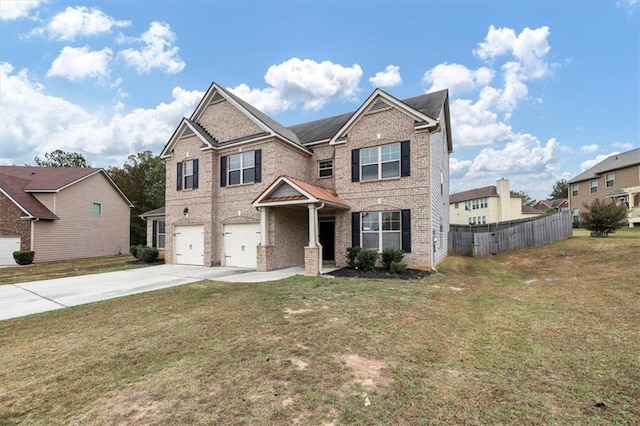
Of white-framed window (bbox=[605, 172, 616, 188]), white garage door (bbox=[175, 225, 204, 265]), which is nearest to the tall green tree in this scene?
white garage door (bbox=[175, 225, 204, 265])

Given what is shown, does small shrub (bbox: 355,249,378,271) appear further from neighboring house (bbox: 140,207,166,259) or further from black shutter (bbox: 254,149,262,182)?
neighboring house (bbox: 140,207,166,259)

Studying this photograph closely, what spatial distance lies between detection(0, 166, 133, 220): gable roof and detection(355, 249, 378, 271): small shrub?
22.5m

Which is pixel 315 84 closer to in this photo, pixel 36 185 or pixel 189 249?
pixel 189 249

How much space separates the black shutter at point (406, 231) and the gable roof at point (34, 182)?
79.3ft

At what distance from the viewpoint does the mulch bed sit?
10677 millimetres

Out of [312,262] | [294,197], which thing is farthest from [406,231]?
[294,197]

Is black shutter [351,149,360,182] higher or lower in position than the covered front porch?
higher

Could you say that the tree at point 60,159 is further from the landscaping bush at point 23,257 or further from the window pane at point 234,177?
the window pane at point 234,177

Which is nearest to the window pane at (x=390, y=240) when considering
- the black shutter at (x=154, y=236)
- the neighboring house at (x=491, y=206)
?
the black shutter at (x=154, y=236)

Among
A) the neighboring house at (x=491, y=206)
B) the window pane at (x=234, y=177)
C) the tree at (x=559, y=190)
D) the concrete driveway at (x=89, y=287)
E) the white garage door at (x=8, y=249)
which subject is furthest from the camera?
the tree at (x=559, y=190)

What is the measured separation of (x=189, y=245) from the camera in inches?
639

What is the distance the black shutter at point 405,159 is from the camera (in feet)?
41.0

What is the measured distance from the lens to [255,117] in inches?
577

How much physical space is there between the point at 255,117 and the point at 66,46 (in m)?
9.68
